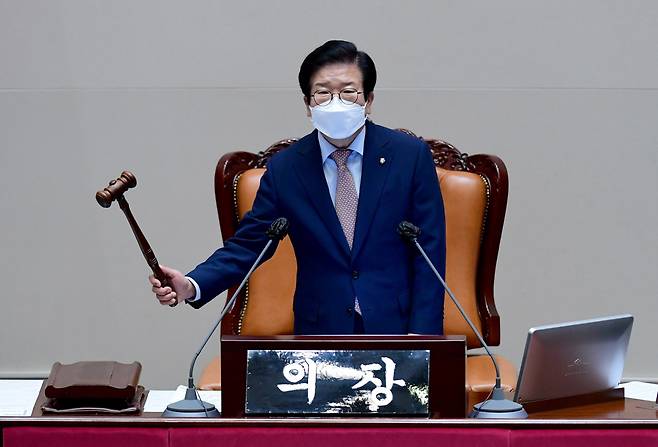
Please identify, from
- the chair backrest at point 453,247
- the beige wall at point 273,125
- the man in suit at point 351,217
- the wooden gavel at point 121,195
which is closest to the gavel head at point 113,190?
the wooden gavel at point 121,195

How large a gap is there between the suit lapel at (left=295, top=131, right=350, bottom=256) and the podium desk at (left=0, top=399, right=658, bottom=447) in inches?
31.3

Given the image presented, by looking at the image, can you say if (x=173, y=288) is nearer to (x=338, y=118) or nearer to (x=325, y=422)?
(x=338, y=118)

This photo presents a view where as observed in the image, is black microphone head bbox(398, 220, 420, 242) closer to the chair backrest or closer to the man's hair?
the man's hair

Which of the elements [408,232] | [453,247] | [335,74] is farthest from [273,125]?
[408,232]

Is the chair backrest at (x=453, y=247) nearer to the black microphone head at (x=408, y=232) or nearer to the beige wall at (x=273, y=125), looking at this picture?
the beige wall at (x=273, y=125)

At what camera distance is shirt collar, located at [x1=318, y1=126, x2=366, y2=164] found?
269 cm

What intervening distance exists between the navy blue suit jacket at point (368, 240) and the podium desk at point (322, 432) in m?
0.72

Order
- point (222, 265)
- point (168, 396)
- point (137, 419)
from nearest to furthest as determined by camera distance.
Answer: point (137, 419), point (222, 265), point (168, 396)

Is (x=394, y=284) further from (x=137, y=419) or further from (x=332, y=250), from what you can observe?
(x=137, y=419)

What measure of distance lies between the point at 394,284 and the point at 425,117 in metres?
1.52

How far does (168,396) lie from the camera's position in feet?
9.71

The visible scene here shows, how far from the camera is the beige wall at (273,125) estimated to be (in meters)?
4.08

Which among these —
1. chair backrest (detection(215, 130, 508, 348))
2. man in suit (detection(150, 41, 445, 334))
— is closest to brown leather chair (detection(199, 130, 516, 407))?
chair backrest (detection(215, 130, 508, 348))

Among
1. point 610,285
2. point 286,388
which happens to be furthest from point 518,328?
point 286,388
